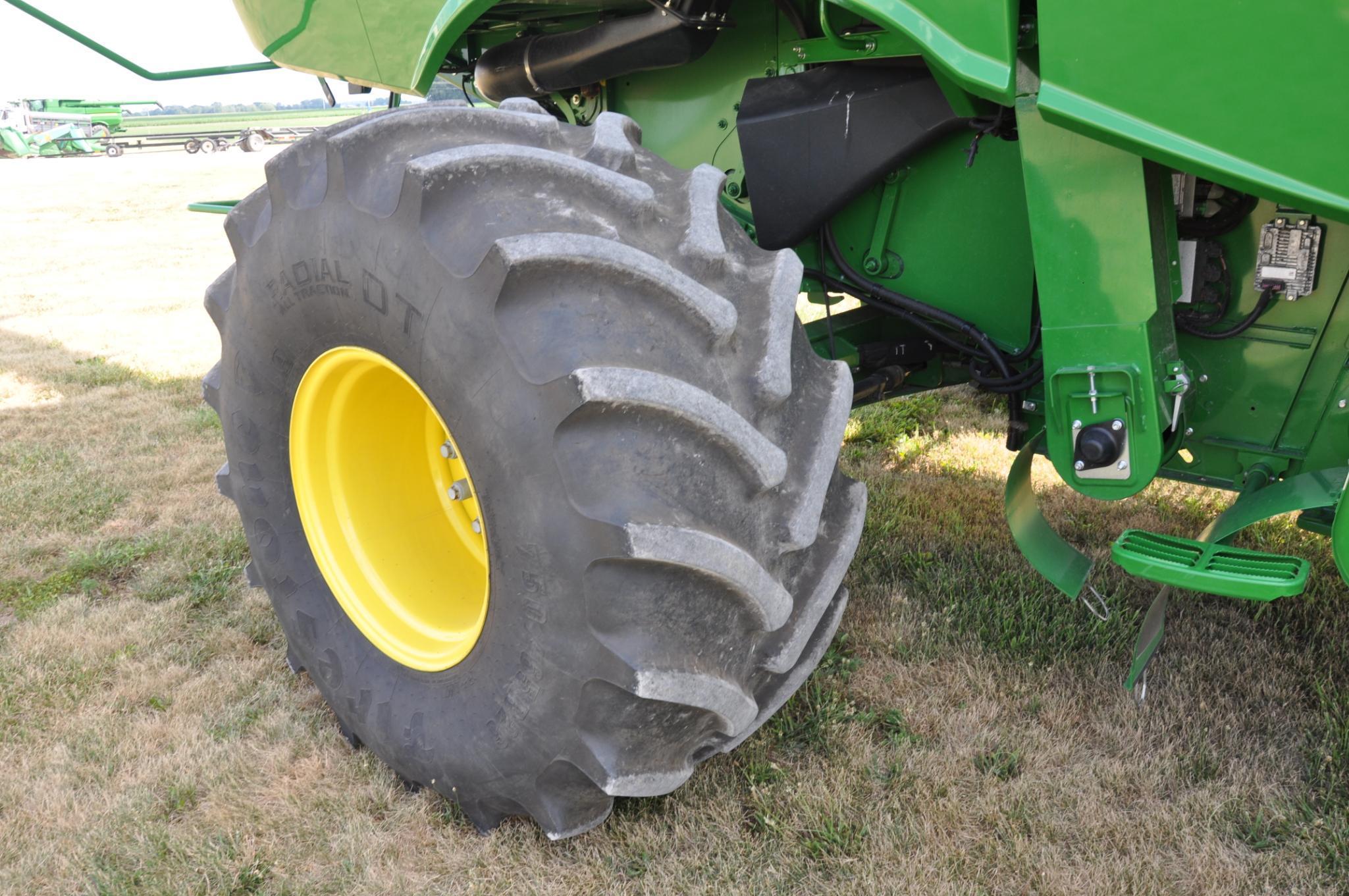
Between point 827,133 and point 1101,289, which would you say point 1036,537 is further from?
point 827,133

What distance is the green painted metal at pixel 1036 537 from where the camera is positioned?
213 cm

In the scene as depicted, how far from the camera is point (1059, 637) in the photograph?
245 centimetres

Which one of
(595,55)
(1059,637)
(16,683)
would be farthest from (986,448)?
(16,683)

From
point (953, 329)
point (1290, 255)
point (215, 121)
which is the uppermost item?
point (1290, 255)

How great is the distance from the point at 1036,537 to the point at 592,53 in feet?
4.52

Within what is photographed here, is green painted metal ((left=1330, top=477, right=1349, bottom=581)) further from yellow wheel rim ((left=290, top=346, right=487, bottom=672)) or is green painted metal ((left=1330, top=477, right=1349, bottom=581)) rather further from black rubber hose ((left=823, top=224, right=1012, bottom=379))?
yellow wheel rim ((left=290, top=346, right=487, bottom=672))

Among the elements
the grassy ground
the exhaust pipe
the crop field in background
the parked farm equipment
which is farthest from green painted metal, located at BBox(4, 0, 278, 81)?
the parked farm equipment

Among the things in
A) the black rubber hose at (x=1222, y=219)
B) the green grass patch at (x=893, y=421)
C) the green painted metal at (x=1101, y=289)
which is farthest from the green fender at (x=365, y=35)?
A: the green grass patch at (x=893, y=421)

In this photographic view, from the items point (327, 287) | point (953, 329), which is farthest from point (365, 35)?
point (953, 329)

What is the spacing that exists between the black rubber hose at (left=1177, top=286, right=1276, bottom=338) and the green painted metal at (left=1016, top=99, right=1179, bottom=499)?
0.19 metres

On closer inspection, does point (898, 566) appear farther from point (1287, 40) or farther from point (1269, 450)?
point (1287, 40)

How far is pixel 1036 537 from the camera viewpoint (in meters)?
2.21

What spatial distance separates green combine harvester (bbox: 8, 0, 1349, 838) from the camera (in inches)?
57.3

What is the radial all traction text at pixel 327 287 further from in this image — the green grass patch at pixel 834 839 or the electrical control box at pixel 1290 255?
the electrical control box at pixel 1290 255
